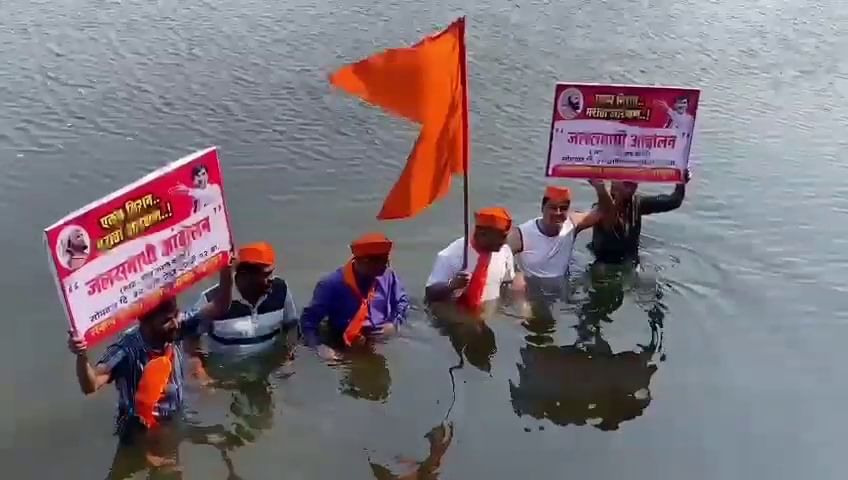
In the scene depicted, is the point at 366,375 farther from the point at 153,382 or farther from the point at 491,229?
the point at 153,382

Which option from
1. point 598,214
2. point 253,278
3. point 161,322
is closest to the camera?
point 161,322

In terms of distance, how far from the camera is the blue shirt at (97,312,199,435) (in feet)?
20.1

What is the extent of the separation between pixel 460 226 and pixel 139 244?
5.50 m

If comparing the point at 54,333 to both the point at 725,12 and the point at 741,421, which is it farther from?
the point at 725,12

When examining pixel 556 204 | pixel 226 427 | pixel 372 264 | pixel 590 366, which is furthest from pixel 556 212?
pixel 226 427

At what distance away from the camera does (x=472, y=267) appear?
820cm

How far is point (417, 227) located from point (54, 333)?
12.9 ft

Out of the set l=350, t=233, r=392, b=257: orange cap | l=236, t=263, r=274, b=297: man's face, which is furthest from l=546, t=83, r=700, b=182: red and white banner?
l=236, t=263, r=274, b=297: man's face

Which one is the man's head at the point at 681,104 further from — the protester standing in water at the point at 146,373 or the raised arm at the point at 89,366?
the raised arm at the point at 89,366

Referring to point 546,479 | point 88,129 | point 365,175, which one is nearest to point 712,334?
point 546,479

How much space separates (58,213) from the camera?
10.6m

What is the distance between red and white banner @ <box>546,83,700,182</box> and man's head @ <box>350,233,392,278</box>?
1878 mm

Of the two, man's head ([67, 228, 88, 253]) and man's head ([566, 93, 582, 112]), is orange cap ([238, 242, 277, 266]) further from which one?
man's head ([566, 93, 582, 112])

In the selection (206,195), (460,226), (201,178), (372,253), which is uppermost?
(201,178)
